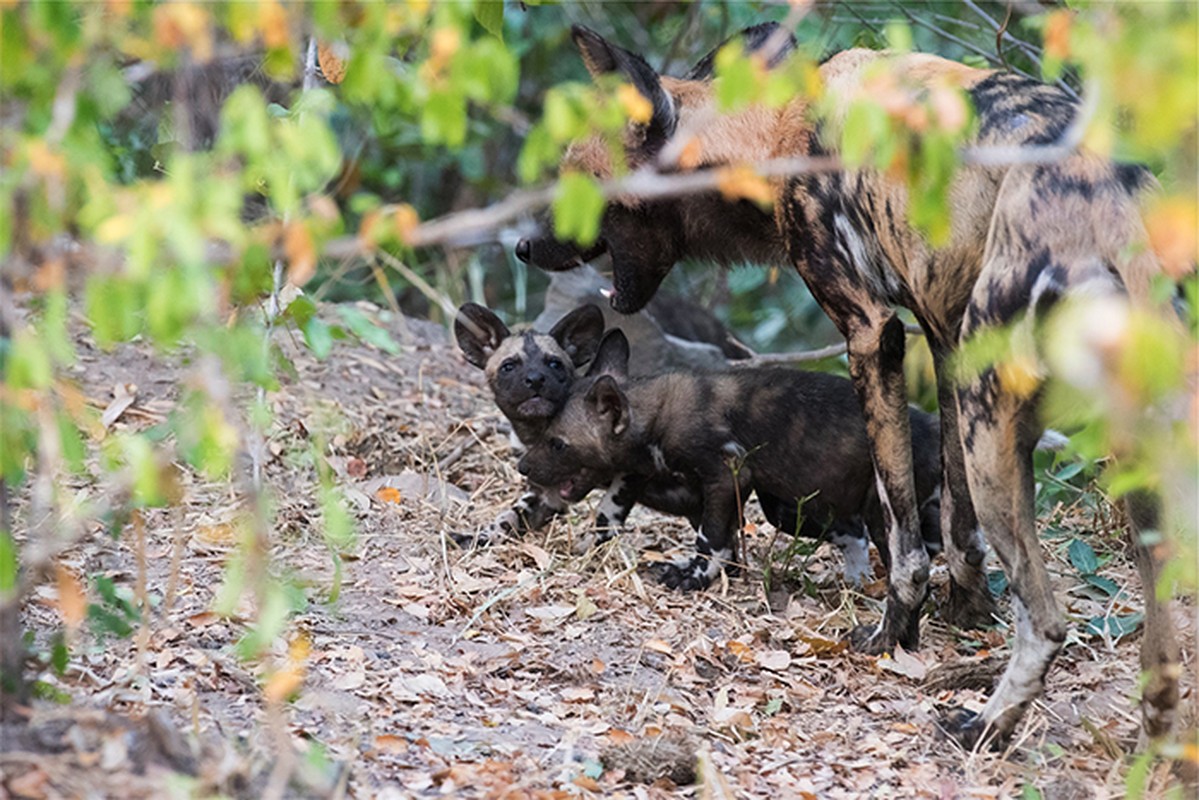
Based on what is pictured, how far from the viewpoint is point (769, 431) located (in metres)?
6.02

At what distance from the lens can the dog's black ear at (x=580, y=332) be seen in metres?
6.75

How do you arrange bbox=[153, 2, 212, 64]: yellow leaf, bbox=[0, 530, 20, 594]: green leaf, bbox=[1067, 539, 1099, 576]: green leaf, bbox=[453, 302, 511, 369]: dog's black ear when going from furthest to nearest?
1. bbox=[453, 302, 511, 369]: dog's black ear
2. bbox=[1067, 539, 1099, 576]: green leaf
3. bbox=[0, 530, 20, 594]: green leaf
4. bbox=[153, 2, 212, 64]: yellow leaf

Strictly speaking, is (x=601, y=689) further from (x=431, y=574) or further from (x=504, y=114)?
(x=504, y=114)

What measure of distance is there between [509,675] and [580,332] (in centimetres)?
239

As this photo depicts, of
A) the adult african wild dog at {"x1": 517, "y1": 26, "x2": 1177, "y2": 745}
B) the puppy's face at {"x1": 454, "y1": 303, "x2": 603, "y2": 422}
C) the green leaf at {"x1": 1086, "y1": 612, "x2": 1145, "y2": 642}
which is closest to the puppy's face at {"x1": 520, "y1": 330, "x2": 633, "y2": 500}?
the puppy's face at {"x1": 454, "y1": 303, "x2": 603, "y2": 422}

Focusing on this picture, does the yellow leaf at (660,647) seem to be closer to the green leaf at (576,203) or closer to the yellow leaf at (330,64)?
the yellow leaf at (330,64)

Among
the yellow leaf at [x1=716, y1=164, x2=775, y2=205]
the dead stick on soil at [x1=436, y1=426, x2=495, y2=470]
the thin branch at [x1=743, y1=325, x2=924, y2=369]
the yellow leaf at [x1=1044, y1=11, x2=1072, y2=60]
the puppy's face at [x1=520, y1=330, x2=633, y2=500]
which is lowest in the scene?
the dead stick on soil at [x1=436, y1=426, x2=495, y2=470]

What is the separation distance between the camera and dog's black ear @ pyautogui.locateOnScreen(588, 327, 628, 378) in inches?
259

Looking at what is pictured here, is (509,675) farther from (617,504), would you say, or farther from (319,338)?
(319,338)

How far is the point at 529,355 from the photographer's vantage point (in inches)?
255

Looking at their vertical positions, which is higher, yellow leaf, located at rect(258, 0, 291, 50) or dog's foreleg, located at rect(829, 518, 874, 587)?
yellow leaf, located at rect(258, 0, 291, 50)

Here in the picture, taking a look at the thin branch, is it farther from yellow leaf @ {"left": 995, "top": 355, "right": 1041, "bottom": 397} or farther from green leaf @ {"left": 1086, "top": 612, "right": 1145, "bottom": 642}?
yellow leaf @ {"left": 995, "top": 355, "right": 1041, "bottom": 397}

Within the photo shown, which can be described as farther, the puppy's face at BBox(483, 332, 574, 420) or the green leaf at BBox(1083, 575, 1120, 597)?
the puppy's face at BBox(483, 332, 574, 420)

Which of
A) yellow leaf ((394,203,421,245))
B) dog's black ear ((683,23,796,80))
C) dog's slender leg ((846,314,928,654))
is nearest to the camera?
yellow leaf ((394,203,421,245))
